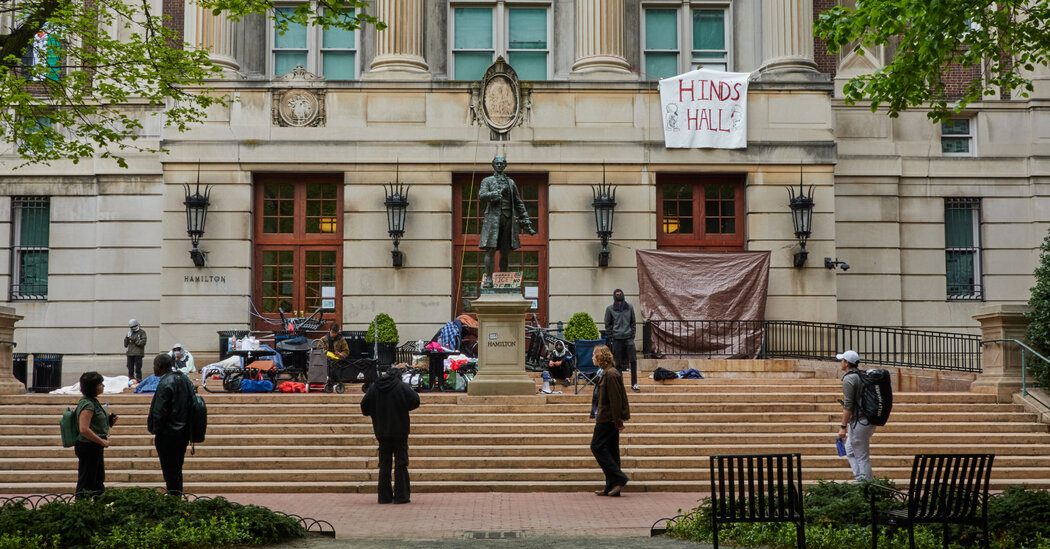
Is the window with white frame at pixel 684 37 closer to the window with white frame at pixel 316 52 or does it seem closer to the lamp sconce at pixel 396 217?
the lamp sconce at pixel 396 217

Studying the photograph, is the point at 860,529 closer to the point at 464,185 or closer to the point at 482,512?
the point at 482,512

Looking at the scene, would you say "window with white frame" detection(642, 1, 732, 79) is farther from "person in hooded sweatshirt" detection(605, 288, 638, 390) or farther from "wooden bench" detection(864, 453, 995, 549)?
"wooden bench" detection(864, 453, 995, 549)

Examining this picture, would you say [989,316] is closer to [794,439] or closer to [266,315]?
[794,439]

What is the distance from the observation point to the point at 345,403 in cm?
1786

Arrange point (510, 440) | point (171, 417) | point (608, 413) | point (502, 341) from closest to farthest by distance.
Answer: point (171, 417) < point (608, 413) < point (510, 440) < point (502, 341)

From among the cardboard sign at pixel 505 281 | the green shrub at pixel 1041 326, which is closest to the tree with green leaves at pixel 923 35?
the green shrub at pixel 1041 326

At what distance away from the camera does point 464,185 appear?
1017 inches

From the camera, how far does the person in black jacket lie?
36.1 feet

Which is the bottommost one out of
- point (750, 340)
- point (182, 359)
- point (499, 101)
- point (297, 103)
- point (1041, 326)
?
point (182, 359)

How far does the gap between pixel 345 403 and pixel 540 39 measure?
1256 centimetres

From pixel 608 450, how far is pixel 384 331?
10520 millimetres

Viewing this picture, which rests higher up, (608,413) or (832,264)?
(832,264)

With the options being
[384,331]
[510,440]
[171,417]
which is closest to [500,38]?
[384,331]

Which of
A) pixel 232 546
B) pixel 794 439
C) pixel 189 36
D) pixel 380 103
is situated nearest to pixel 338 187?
pixel 380 103
